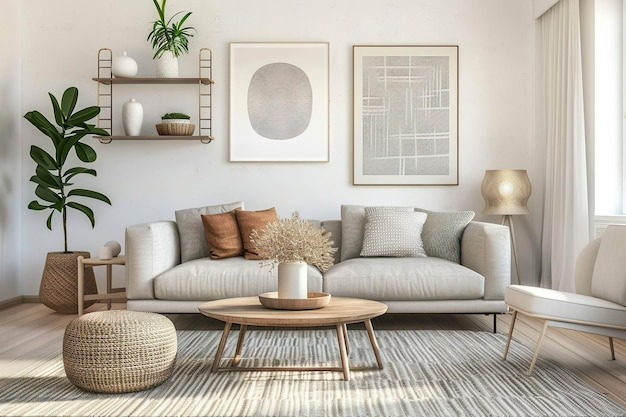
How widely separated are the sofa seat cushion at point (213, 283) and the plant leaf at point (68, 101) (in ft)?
5.83

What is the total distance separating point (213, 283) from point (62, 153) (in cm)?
188

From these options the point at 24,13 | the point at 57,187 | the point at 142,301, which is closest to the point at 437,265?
the point at 142,301

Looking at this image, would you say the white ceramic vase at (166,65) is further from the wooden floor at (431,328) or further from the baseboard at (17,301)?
the baseboard at (17,301)

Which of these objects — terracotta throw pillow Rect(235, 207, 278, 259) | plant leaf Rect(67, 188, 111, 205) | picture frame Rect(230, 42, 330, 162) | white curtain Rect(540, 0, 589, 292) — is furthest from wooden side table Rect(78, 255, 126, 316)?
white curtain Rect(540, 0, 589, 292)

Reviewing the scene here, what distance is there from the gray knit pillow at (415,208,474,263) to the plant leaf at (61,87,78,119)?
9.55 ft

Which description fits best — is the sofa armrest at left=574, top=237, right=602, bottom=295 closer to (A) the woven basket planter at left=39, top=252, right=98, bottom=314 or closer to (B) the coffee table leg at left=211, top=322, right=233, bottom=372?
(B) the coffee table leg at left=211, top=322, right=233, bottom=372

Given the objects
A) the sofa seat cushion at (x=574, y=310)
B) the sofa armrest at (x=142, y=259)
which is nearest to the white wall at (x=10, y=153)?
the sofa armrest at (x=142, y=259)

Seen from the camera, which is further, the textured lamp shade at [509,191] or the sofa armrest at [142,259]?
the textured lamp shade at [509,191]

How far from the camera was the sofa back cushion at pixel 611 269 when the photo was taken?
3258mm

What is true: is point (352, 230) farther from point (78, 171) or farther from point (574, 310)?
point (78, 171)

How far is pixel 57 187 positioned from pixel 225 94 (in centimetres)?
154

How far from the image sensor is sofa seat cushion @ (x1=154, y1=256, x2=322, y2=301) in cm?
411

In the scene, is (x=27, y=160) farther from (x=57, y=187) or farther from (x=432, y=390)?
(x=432, y=390)

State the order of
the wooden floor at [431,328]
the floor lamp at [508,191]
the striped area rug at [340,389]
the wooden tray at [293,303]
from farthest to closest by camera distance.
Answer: the floor lamp at [508,191]
the wooden floor at [431,328]
the wooden tray at [293,303]
the striped area rug at [340,389]
